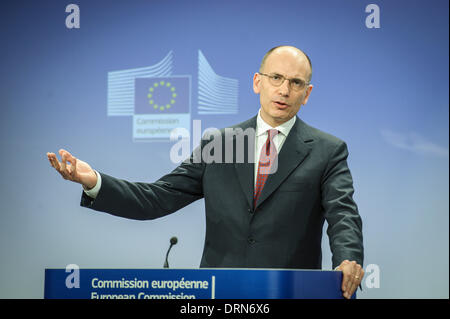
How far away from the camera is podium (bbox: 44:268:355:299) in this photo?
1.58 m

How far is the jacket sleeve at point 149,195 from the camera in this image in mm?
2184

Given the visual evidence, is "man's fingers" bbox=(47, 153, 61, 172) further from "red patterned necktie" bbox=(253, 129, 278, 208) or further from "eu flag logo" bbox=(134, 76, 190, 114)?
"eu flag logo" bbox=(134, 76, 190, 114)

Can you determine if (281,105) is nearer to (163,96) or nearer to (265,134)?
(265,134)

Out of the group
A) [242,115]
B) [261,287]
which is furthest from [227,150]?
[242,115]

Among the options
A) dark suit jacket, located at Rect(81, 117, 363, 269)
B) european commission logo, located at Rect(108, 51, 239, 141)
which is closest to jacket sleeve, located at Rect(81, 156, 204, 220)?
dark suit jacket, located at Rect(81, 117, 363, 269)

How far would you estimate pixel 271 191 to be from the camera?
230 centimetres

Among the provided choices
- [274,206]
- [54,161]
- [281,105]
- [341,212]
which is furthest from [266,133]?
[54,161]

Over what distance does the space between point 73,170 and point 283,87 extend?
3.19 feet

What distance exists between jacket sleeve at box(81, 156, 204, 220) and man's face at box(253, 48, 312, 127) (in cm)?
41

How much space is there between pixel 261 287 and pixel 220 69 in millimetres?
2688

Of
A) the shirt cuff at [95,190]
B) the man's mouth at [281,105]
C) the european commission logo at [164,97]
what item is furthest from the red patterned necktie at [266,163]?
the european commission logo at [164,97]

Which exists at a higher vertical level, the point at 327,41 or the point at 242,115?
the point at 327,41

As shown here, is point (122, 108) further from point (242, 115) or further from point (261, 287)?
point (261, 287)

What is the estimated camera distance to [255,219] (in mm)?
2301
